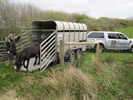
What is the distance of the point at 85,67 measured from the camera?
6152 millimetres

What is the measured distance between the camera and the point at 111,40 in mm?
12156

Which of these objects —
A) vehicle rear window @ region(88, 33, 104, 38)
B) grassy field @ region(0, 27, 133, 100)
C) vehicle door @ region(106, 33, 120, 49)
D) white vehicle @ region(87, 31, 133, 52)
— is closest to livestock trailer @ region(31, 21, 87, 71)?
vehicle rear window @ region(88, 33, 104, 38)

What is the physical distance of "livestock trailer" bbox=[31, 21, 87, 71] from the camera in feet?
24.2

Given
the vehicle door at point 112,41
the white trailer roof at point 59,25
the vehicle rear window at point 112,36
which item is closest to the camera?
the white trailer roof at point 59,25

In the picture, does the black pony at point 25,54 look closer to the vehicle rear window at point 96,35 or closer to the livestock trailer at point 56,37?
the livestock trailer at point 56,37

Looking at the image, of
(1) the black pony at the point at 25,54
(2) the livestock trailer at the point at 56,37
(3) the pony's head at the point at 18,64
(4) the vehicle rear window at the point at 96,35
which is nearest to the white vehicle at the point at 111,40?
(4) the vehicle rear window at the point at 96,35

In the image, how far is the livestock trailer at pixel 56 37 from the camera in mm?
7380

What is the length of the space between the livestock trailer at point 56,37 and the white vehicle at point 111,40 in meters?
1.88

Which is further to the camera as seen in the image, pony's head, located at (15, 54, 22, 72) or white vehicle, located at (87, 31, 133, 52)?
white vehicle, located at (87, 31, 133, 52)

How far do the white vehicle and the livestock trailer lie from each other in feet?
6.18

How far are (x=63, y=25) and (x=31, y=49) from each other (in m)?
2.27

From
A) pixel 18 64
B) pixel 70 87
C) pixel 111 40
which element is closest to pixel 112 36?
pixel 111 40

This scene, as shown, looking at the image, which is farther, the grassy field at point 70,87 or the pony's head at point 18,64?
the pony's head at point 18,64

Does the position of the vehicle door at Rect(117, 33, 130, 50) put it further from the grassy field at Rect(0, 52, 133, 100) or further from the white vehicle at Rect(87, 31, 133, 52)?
the grassy field at Rect(0, 52, 133, 100)
